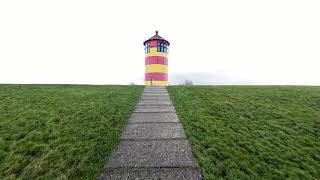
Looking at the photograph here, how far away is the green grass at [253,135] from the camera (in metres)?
5.87

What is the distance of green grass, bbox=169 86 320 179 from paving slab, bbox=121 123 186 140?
0.49m

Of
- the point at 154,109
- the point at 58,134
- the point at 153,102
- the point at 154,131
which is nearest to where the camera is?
the point at 58,134

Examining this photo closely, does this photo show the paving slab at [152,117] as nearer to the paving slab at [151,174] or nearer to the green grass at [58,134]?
the green grass at [58,134]

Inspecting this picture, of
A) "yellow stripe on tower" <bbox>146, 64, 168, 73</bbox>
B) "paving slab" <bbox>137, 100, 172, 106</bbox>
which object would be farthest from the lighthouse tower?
"paving slab" <bbox>137, 100, 172, 106</bbox>

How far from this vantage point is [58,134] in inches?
305

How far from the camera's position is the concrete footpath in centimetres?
558

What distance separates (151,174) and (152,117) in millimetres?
4681

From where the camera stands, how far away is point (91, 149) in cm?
670

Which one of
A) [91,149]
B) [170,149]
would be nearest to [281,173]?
[170,149]

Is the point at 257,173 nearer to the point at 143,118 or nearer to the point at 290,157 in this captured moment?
the point at 290,157

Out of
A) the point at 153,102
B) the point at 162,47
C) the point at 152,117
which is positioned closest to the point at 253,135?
the point at 152,117

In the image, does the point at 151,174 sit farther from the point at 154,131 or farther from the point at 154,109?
the point at 154,109

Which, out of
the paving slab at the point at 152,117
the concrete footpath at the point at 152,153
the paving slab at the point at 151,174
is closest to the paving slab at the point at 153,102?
the paving slab at the point at 152,117

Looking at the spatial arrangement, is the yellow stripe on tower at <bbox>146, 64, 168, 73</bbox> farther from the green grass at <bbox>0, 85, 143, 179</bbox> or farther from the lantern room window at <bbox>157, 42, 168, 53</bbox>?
the green grass at <bbox>0, 85, 143, 179</bbox>
